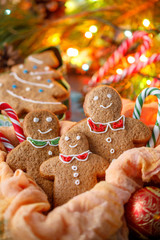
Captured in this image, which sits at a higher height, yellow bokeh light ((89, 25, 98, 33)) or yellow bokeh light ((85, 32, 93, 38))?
yellow bokeh light ((89, 25, 98, 33))

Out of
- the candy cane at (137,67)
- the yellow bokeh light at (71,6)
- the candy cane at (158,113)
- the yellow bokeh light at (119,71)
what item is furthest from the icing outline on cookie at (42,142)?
the yellow bokeh light at (71,6)

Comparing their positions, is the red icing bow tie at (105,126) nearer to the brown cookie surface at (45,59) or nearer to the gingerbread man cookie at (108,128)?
the gingerbread man cookie at (108,128)

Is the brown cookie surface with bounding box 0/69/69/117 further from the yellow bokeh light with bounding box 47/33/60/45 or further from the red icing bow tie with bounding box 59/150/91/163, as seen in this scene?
the yellow bokeh light with bounding box 47/33/60/45

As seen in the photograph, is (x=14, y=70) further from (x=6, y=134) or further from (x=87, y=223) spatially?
(x=87, y=223)

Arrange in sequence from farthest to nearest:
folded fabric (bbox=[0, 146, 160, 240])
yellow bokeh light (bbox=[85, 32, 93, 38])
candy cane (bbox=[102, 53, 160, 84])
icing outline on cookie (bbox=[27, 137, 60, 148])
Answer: yellow bokeh light (bbox=[85, 32, 93, 38]), candy cane (bbox=[102, 53, 160, 84]), icing outline on cookie (bbox=[27, 137, 60, 148]), folded fabric (bbox=[0, 146, 160, 240])

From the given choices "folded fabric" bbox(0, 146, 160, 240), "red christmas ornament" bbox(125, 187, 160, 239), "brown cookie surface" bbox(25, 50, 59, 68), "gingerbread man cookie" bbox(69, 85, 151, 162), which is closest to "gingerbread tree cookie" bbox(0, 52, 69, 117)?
"brown cookie surface" bbox(25, 50, 59, 68)
